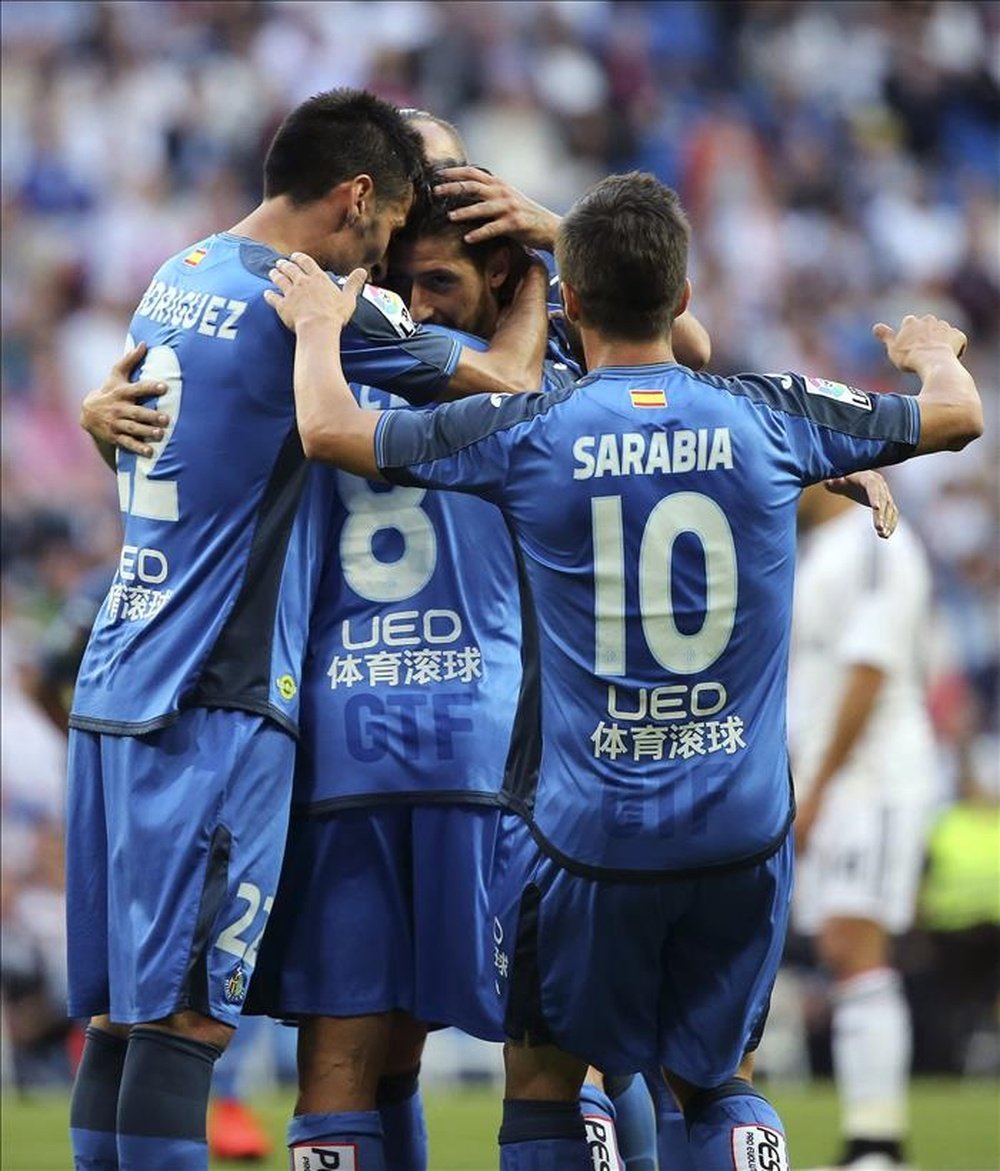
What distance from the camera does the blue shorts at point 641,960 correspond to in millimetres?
3914

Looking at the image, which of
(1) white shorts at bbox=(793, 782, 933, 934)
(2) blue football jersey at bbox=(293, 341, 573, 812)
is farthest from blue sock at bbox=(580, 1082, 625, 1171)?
(1) white shorts at bbox=(793, 782, 933, 934)

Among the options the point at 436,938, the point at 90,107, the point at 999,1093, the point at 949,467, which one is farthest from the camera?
the point at 949,467

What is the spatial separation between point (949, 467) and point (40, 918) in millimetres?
7658

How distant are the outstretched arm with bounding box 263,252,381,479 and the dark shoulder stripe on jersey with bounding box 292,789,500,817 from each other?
835 mm

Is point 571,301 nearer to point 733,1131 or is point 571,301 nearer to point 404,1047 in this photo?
point 733,1131

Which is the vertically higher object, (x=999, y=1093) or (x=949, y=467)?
(x=949, y=467)

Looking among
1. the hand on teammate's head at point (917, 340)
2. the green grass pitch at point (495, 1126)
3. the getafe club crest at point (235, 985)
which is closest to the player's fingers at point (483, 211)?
the hand on teammate's head at point (917, 340)

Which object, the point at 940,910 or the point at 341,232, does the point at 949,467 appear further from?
the point at 341,232

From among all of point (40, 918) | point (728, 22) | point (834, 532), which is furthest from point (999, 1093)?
point (728, 22)

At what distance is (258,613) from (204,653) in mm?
139

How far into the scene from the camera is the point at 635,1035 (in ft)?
13.1

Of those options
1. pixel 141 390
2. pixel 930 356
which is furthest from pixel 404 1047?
pixel 930 356

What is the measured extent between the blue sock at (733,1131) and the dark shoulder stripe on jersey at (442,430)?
128 cm

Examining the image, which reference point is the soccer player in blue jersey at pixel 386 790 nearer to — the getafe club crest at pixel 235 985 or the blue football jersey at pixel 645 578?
the getafe club crest at pixel 235 985
